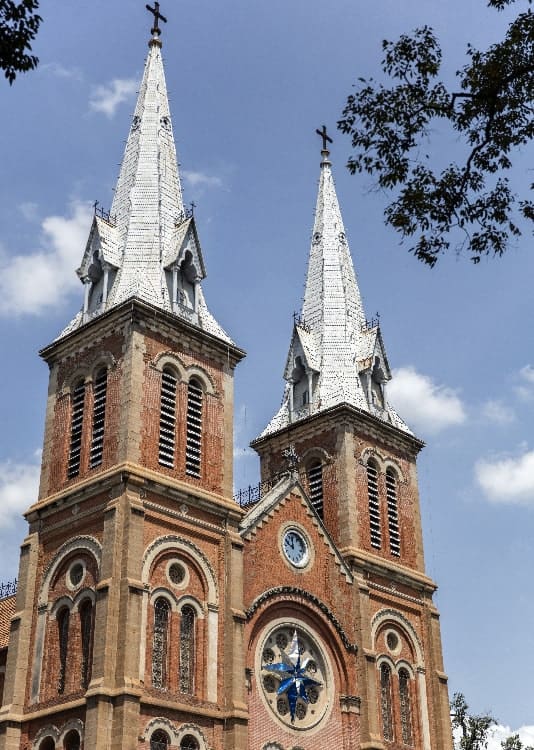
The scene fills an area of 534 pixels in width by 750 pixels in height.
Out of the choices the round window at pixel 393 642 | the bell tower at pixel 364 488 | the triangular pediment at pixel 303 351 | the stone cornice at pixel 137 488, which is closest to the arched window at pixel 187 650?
the stone cornice at pixel 137 488

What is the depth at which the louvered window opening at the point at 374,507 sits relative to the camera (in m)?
42.1

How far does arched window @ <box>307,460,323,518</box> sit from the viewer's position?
139ft

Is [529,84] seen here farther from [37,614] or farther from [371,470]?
[371,470]

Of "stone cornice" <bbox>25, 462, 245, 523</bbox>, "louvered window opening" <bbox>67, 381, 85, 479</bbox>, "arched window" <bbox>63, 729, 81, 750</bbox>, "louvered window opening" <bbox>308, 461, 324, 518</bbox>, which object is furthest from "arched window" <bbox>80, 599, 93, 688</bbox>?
"louvered window opening" <bbox>308, 461, 324, 518</bbox>

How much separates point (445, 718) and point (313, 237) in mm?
22245

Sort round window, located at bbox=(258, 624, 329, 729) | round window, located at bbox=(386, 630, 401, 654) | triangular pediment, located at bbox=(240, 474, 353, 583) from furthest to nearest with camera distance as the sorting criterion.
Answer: round window, located at bbox=(386, 630, 401, 654), triangular pediment, located at bbox=(240, 474, 353, 583), round window, located at bbox=(258, 624, 329, 729)

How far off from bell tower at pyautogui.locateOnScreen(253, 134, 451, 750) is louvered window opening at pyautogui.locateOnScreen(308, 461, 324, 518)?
0.05 metres

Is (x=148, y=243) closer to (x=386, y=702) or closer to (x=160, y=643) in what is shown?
(x=160, y=643)

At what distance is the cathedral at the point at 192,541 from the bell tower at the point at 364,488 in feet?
0.31

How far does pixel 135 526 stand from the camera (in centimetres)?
3212

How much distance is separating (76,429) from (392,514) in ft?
45.7

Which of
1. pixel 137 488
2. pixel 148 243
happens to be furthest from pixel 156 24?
pixel 137 488

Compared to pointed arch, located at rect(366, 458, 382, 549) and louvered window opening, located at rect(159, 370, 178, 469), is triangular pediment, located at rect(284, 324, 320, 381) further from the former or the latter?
louvered window opening, located at rect(159, 370, 178, 469)

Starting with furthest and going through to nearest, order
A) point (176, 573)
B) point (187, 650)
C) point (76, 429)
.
A: 1. point (76, 429)
2. point (176, 573)
3. point (187, 650)
